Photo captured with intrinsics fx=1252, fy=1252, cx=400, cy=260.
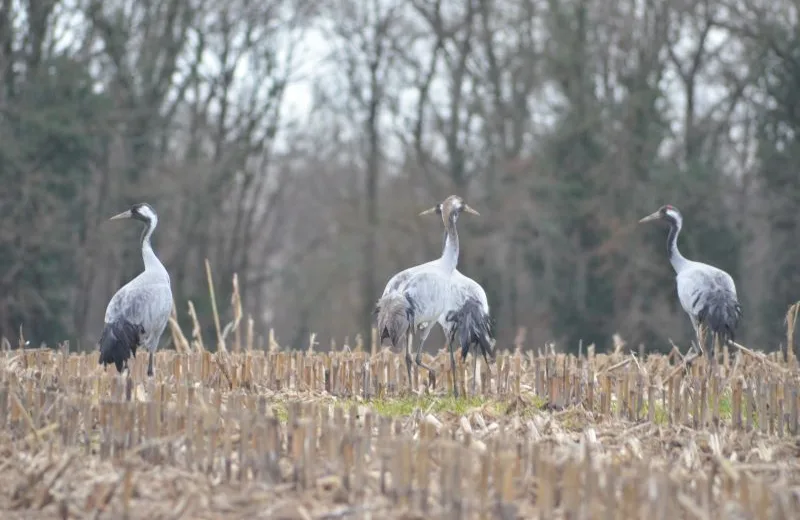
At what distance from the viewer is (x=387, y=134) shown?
31297mm

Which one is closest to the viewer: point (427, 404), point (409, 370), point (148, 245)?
point (427, 404)

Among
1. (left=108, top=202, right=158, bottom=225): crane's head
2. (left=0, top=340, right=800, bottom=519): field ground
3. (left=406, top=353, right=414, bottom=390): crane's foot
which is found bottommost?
(left=0, top=340, right=800, bottom=519): field ground

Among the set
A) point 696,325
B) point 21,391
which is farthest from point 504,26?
point 21,391

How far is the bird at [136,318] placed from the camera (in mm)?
10453

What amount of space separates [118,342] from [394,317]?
2377mm

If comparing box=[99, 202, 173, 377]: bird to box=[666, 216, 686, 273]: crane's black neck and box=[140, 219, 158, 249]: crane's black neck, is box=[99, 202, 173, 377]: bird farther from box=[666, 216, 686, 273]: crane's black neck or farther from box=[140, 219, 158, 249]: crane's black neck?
box=[666, 216, 686, 273]: crane's black neck

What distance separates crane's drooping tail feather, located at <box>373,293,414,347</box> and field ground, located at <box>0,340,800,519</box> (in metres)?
0.83

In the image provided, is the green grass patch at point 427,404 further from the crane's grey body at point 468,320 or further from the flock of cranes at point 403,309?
the crane's grey body at point 468,320

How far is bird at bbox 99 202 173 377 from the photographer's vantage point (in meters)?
10.5

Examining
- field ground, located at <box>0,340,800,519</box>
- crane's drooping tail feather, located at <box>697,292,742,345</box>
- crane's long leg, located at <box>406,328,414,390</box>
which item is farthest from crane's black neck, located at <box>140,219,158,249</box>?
crane's drooping tail feather, located at <box>697,292,742,345</box>

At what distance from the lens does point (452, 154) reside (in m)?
29.3

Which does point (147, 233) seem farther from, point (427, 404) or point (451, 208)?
point (427, 404)

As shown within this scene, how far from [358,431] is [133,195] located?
19894 millimetres

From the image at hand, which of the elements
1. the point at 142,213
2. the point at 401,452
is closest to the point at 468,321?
the point at 142,213
